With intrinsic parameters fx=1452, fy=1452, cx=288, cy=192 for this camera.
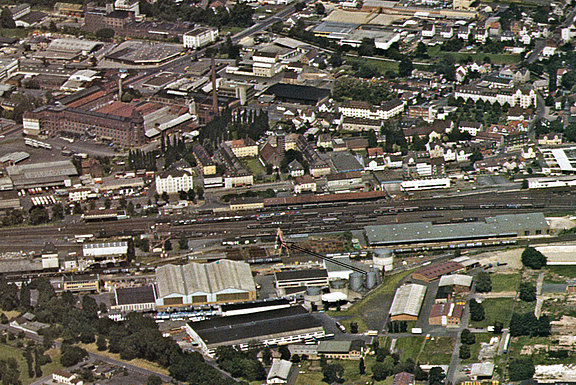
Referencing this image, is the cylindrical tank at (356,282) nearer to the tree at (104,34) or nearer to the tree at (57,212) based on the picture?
the tree at (57,212)

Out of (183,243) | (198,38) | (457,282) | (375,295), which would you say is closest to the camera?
(457,282)

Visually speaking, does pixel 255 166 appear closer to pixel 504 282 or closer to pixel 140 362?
pixel 504 282

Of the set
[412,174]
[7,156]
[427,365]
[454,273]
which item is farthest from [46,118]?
[427,365]

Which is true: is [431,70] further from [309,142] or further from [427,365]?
[427,365]

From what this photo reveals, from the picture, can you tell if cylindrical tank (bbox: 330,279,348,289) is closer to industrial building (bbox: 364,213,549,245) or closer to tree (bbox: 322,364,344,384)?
industrial building (bbox: 364,213,549,245)

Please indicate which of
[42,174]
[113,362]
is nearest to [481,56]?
[42,174]

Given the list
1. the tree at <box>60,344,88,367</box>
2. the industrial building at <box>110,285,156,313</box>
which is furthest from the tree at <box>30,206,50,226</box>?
the tree at <box>60,344,88,367</box>
